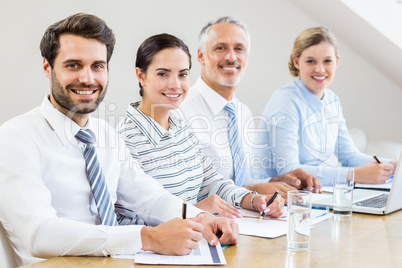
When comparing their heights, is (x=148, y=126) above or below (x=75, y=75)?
below

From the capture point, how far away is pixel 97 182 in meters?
1.59

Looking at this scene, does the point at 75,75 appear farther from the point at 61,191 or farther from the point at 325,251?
the point at 325,251

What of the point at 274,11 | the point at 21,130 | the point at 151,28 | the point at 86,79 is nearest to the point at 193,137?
the point at 86,79

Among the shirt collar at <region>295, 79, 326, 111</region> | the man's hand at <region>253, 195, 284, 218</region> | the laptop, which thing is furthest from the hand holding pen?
the shirt collar at <region>295, 79, 326, 111</region>

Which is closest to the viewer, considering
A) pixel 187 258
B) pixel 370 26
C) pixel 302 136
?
pixel 187 258

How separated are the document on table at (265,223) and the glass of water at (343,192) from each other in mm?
46

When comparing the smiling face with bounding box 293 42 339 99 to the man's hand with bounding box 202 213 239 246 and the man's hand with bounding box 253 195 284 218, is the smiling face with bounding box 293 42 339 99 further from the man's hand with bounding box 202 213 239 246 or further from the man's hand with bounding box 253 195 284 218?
the man's hand with bounding box 202 213 239 246

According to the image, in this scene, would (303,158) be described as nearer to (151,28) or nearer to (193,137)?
(193,137)

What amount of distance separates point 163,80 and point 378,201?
99cm

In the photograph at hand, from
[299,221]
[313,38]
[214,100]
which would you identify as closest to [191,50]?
[313,38]

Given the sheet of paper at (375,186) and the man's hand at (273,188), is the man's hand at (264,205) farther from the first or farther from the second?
the sheet of paper at (375,186)

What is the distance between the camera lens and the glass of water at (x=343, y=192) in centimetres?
184

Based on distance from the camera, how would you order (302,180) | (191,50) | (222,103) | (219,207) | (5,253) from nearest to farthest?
(5,253), (219,207), (302,180), (222,103), (191,50)

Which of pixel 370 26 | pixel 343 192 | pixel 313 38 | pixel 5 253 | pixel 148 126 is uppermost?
pixel 370 26
